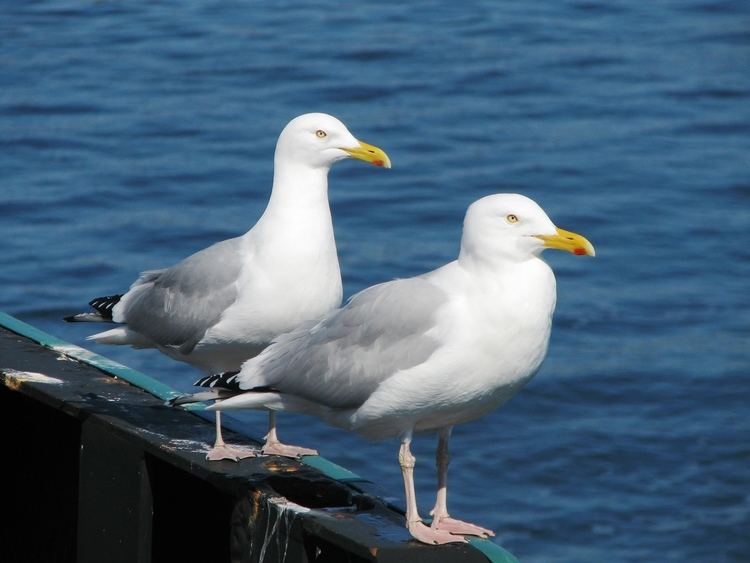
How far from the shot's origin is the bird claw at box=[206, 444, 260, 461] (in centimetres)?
534

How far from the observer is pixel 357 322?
5188mm

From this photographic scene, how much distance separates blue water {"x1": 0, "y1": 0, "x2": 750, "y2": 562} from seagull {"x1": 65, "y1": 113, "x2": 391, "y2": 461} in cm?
333

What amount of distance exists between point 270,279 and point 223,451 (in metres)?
0.68

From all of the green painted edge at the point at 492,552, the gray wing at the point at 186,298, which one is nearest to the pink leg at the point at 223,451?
the gray wing at the point at 186,298

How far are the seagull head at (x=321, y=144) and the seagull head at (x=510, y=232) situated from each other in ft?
3.72

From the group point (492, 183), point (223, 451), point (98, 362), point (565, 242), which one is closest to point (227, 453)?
point (223, 451)

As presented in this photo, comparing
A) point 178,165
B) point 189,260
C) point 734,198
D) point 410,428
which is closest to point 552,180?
point 734,198

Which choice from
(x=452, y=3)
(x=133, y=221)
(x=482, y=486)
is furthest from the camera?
(x=452, y=3)

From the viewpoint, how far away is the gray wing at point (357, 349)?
5.00 metres

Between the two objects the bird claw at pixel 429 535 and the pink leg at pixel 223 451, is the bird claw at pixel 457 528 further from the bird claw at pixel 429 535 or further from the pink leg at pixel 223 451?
the pink leg at pixel 223 451

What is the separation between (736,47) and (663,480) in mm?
8548

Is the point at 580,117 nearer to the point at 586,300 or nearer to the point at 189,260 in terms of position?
the point at 586,300

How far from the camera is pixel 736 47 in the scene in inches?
674

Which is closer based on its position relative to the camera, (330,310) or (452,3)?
(330,310)
